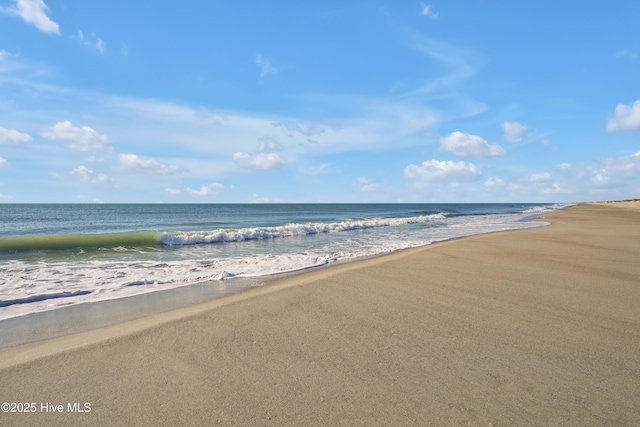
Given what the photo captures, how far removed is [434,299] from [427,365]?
8.46ft

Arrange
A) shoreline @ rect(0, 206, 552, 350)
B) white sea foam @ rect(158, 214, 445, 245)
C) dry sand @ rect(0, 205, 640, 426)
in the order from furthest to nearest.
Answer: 1. white sea foam @ rect(158, 214, 445, 245)
2. shoreline @ rect(0, 206, 552, 350)
3. dry sand @ rect(0, 205, 640, 426)

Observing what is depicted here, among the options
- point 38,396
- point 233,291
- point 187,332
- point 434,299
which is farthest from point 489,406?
point 233,291

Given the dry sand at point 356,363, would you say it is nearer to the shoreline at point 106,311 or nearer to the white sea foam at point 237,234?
the shoreline at point 106,311

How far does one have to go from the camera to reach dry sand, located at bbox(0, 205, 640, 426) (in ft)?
8.98

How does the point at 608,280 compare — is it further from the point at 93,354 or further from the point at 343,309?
the point at 93,354

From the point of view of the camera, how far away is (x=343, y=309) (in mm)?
5414

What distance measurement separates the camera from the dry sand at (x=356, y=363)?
274 cm

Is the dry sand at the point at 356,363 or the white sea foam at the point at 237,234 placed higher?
the white sea foam at the point at 237,234

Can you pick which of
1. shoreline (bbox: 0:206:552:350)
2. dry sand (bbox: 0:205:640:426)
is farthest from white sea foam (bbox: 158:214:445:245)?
dry sand (bbox: 0:205:640:426)

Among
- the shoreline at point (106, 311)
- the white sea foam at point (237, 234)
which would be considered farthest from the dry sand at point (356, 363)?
the white sea foam at point (237, 234)

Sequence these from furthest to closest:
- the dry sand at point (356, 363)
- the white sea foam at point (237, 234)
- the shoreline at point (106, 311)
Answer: the white sea foam at point (237, 234), the shoreline at point (106, 311), the dry sand at point (356, 363)

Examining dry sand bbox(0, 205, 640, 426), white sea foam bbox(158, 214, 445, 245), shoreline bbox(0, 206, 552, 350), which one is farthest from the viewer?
white sea foam bbox(158, 214, 445, 245)

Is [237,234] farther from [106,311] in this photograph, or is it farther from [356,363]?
[356,363]

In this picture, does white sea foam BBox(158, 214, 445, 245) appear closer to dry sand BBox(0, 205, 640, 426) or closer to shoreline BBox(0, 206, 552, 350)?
shoreline BBox(0, 206, 552, 350)
